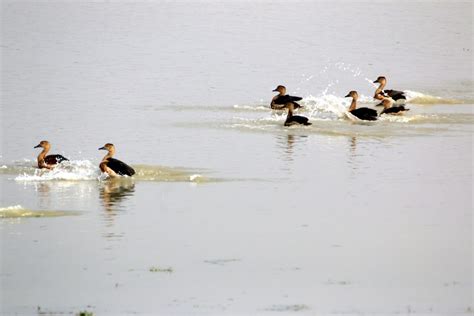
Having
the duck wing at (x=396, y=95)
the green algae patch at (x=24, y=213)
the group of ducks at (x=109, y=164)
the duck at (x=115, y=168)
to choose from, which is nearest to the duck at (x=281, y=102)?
the duck wing at (x=396, y=95)

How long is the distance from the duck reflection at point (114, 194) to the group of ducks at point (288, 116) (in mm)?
210

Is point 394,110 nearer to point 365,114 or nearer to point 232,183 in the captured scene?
point 365,114

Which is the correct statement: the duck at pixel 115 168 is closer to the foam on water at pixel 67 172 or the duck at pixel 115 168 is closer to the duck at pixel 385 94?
the foam on water at pixel 67 172

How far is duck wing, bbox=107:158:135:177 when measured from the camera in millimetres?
22422

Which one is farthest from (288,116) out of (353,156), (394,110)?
(353,156)

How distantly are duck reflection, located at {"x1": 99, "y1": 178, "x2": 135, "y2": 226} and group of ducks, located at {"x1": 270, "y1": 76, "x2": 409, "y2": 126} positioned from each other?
7708 millimetres

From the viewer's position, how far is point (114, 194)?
837 inches

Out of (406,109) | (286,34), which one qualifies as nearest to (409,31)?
(286,34)

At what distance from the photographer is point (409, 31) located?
177 feet

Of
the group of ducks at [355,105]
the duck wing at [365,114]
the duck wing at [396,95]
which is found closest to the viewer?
the group of ducks at [355,105]

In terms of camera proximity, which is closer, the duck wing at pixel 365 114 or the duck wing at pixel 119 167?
the duck wing at pixel 119 167

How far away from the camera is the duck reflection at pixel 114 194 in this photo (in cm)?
1967

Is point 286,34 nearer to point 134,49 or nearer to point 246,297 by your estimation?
point 134,49

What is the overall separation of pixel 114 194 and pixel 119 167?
4.02ft
